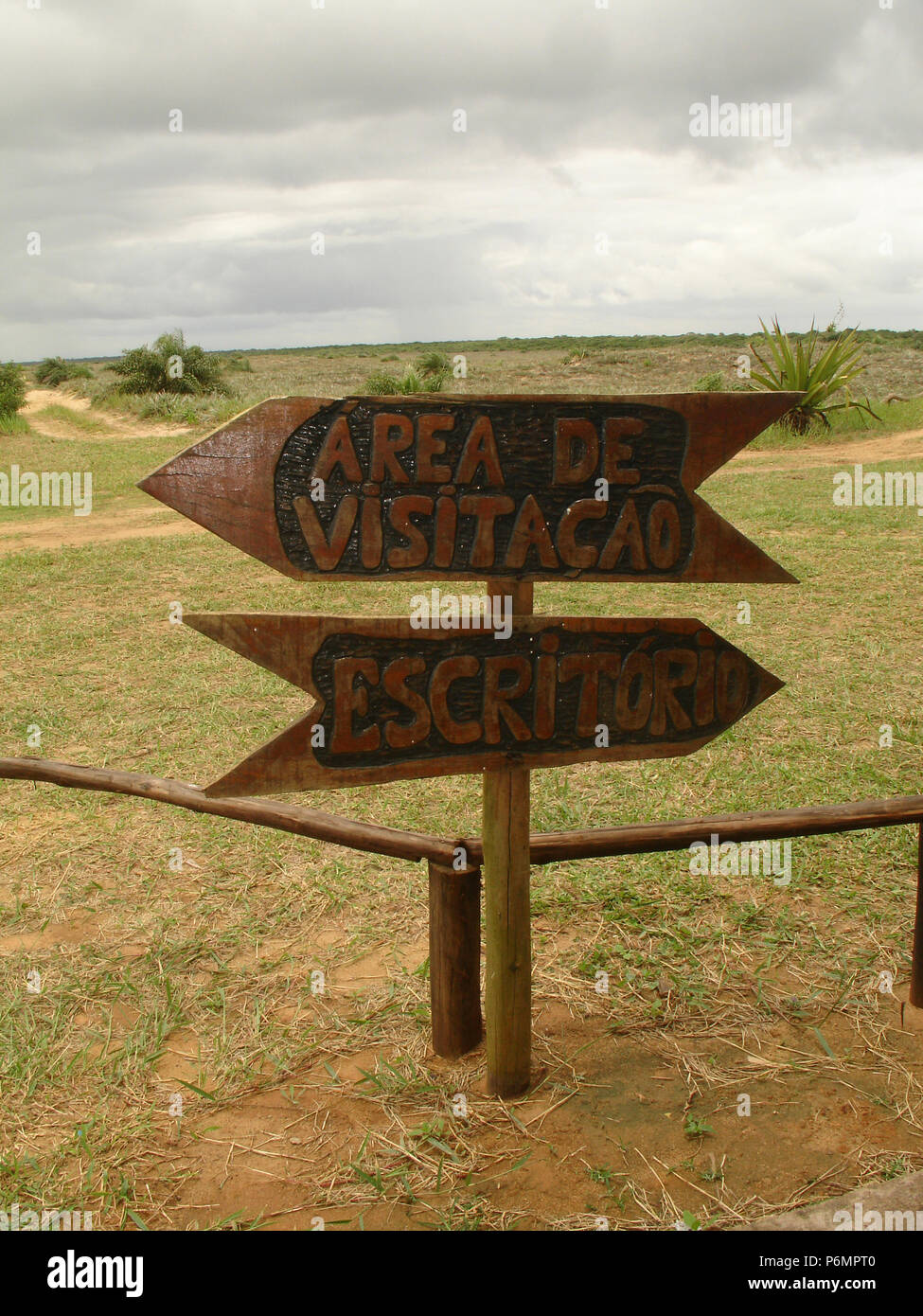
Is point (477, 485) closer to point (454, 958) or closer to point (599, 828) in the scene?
point (599, 828)

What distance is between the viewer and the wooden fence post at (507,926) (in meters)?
2.24

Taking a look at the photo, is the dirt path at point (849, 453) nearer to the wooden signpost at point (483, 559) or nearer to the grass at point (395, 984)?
the grass at point (395, 984)

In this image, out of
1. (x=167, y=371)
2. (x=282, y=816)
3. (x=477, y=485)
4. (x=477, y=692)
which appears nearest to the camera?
(x=477, y=485)

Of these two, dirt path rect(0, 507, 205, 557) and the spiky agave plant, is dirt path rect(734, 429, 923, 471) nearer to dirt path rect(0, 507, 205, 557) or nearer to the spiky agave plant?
the spiky agave plant

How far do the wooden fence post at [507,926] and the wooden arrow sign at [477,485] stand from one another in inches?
8.6

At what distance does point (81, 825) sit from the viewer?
4.13m

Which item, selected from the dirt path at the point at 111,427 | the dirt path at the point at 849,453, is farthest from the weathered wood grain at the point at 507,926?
the dirt path at the point at 111,427

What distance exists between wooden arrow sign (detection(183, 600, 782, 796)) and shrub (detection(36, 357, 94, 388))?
32733mm

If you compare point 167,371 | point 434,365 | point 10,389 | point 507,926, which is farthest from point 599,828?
point 434,365

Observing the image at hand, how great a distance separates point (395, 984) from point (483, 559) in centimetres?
153

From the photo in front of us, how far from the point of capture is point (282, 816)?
2.62m

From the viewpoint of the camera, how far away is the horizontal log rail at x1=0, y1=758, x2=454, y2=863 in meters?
2.52
